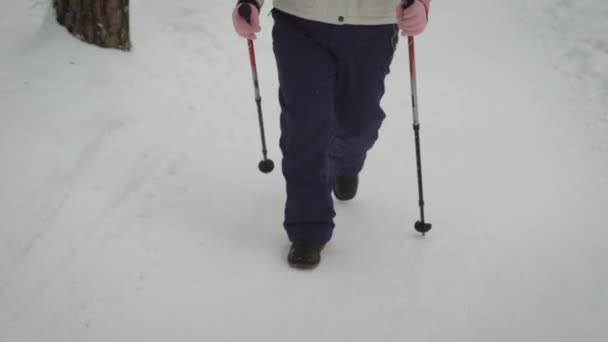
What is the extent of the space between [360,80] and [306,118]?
373 mm

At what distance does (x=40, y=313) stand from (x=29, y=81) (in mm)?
1868

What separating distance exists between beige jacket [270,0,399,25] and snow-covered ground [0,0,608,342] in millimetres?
1378

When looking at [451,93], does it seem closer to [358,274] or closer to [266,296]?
[358,274]

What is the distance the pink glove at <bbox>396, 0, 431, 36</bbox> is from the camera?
246cm

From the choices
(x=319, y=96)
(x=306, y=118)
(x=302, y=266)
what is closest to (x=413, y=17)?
(x=319, y=96)

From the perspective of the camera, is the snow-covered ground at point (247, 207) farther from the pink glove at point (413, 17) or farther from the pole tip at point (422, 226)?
the pink glove at point (413, 17)

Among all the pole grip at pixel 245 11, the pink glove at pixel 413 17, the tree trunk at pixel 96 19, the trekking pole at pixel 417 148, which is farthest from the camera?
the tree trunk at pixel 96 19

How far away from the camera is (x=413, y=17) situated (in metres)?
2.46

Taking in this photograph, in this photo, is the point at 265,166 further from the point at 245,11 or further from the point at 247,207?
the point at 245,11

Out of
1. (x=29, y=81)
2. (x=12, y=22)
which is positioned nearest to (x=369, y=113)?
(x=29, y=81)

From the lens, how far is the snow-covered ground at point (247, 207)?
103 inches

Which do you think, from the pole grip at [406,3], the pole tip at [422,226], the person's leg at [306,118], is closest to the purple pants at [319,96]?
the person's leg at [306,118]

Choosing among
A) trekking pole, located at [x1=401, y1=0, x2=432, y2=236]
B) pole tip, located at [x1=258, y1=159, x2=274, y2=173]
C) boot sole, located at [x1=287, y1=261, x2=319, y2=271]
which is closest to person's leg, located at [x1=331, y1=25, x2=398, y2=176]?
trekking pole, located at [x1=401, y1=0, x2=432, y2=236]

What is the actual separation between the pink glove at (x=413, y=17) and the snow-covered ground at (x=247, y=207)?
134 cm
